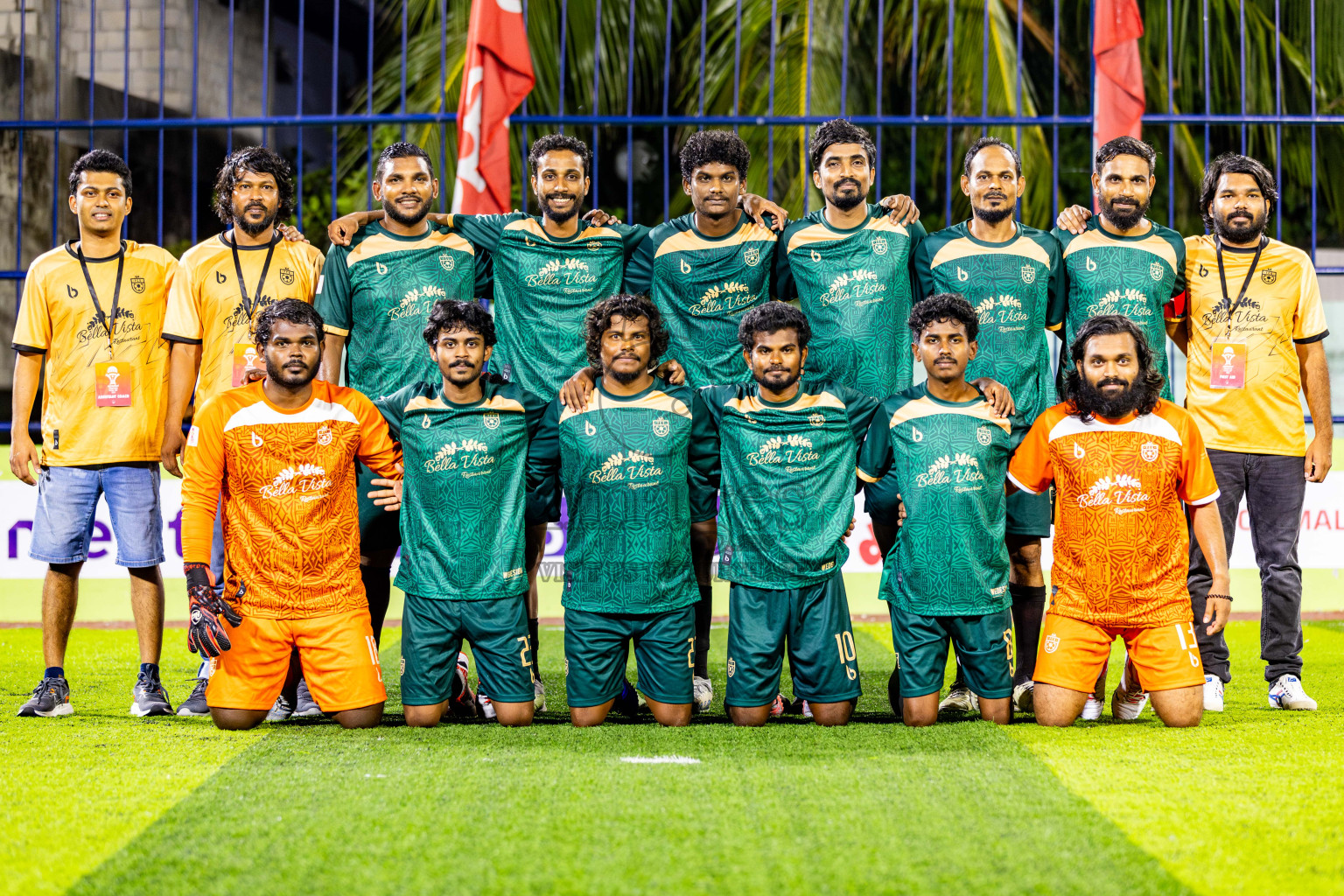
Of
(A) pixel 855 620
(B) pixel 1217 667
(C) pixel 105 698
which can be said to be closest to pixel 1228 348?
(B) pixel 1217 667

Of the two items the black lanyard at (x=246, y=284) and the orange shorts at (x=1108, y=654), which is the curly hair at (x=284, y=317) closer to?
the black lanyard at (x=246, y=284)

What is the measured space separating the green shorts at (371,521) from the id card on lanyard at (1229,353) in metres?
3.13

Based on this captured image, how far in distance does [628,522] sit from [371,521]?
3.34 ft

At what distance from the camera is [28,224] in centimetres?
1104

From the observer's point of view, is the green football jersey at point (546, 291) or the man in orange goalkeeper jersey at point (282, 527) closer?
the man in orange goalkeeper jersey at point (282, 527)

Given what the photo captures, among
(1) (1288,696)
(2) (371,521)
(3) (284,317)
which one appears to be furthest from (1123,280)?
(3) (284,317)

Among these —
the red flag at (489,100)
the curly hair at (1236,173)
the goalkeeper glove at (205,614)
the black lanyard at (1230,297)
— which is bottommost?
the goalkeeper glove at (205,614)

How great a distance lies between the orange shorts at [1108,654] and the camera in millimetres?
4621

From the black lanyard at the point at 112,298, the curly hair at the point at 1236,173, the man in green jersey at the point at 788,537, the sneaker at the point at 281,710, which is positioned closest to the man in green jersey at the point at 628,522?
the man in green jersey at the point at 788,537

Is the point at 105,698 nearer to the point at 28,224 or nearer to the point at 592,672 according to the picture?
the point at 592,672

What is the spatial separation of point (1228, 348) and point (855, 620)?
331 cm

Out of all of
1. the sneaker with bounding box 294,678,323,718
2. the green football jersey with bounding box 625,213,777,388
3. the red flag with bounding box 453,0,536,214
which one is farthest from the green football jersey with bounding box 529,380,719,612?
the red flag with bounding box 453,0,536,214

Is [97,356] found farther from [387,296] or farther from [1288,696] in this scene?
[1288,696]

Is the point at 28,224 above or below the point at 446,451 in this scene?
above
